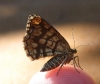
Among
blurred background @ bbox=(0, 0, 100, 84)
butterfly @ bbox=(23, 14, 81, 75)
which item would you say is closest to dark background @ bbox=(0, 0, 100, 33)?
blurred background @ bbox=(0, 0, 100, 84)

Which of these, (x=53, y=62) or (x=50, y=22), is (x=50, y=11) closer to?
(x=50, y=22)

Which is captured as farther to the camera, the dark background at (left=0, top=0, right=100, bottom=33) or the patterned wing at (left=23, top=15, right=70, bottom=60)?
the dark background at (left=0, top=0, right=100, bottom=33)

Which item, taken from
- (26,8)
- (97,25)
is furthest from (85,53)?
(26,8)

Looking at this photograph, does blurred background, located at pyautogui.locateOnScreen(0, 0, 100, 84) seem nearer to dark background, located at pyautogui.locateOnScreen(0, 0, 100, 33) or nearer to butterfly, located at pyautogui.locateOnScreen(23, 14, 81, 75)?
dark background, located at pyautogui.locateOnScreen(0, 0, 100, 33)

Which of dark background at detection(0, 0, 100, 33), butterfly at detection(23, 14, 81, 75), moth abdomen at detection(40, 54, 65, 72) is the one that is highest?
dark background at detection(0, 0, 100, 33)

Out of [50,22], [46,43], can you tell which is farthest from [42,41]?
[50,22]

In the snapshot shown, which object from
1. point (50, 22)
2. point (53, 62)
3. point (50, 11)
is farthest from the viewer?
point (50, 11)
